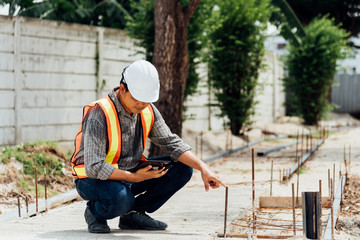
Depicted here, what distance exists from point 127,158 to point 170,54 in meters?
4.49

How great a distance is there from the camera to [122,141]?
4.17 metres

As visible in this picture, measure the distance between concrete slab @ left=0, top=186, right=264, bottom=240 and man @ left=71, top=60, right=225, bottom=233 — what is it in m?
0.22

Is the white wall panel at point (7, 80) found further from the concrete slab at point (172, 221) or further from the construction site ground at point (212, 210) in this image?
the concrete slab at point (172, 221)

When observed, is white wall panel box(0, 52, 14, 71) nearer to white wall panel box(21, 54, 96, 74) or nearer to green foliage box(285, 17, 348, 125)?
white wall panel box(21, 54, 96, 74)

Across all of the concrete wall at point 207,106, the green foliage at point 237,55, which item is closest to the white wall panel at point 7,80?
the concrete wall at point 207,106

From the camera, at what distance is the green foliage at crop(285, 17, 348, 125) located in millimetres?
16594

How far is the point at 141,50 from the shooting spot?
34.4 ft

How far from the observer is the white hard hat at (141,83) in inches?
156

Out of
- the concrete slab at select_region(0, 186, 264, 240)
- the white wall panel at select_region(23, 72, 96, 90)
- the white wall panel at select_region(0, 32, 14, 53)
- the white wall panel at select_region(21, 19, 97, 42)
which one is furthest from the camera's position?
the white wall panel at select_region(23, 72, 96, 90)

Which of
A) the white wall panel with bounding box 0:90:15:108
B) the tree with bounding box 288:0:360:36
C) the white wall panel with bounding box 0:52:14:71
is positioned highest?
the tree with bounding box 288:0:360:36

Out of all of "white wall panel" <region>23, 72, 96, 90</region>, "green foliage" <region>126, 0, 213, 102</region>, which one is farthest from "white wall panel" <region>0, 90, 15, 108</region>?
"green foliage" <region>126, 0, 213, 102</region>

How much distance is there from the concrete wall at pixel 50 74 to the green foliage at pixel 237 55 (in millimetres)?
3415

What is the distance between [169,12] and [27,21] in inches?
84.7

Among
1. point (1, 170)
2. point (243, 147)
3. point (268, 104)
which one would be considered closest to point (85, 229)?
point (1, 170)
